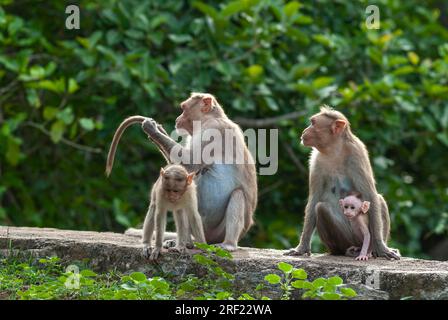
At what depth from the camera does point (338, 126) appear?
834 cm

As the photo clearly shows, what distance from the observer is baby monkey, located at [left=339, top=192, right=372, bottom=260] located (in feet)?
26.3

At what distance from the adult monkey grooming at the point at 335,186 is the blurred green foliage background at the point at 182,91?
370cm

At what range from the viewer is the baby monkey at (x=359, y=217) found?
803 centimetres

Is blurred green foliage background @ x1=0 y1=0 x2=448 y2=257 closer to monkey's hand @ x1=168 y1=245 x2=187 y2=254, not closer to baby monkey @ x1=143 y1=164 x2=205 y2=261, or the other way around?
baby monkey @ x1=143 y1=164 x2=205 y2=261

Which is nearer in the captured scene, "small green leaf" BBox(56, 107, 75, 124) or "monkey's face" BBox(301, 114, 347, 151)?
"monkey's face" BBox(301, 114, 347, 151)

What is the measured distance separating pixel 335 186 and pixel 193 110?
1.56 m

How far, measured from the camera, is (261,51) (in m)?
12.6

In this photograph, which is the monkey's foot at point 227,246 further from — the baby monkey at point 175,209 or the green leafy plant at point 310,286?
the green leafy plant at point 310,286

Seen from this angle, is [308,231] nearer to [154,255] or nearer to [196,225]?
[196,225]

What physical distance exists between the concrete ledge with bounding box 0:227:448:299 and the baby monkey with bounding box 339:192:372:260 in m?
0.17

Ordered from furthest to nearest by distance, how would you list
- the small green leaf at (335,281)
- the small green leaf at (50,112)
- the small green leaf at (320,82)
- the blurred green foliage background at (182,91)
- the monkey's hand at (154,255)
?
the small green leaf at (320,82)
the blurred green foliage background at (182,91)
the small green leaf at (50,112)
the monkey's hand at (154,255)
the small green leaf at (335,281)

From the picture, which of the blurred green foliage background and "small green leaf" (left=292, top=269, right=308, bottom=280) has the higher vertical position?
the blurred green foliage background

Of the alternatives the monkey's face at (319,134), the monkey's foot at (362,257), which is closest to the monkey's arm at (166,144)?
the monkey's face at (319,134)

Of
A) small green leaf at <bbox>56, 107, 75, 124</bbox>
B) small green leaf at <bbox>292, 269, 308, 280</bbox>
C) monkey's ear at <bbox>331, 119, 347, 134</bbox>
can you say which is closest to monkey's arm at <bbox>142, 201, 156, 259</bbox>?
small green leaf at <bbox>292, 269, 308, 280</bbox>
